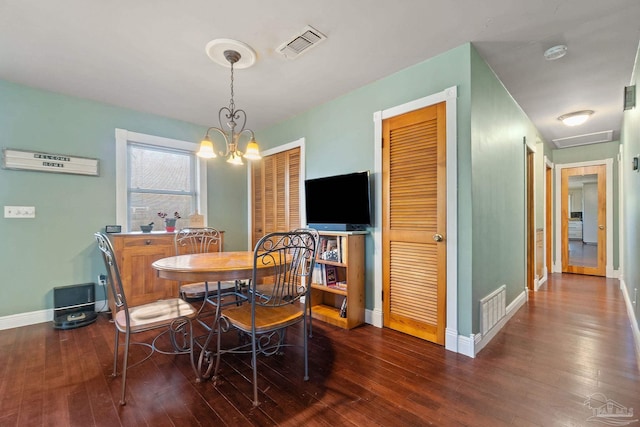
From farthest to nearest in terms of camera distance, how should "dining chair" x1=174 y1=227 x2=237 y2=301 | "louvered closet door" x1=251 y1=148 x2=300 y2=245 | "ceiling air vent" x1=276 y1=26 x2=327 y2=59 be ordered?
1. "louvered closet door" x1=251 y1=148 x2=300 y2=245
2. "dining chair" x1=174 y1=227 x2=237 y2=301
3. "ceiling air vent" x1=276 y1=26 x2=327 y2=59

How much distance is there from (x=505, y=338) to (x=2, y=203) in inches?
203

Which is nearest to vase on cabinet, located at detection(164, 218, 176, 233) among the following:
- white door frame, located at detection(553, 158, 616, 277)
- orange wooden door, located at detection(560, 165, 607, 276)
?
white door frame, located at detection(553, 158, 616, 277)

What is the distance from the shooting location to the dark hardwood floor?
5.07ft

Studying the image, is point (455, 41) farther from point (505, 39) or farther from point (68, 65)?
point (68, 65)

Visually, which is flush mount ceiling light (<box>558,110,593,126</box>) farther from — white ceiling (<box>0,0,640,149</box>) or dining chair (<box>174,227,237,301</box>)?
dining chair (<box>174,227,237,301</box>)

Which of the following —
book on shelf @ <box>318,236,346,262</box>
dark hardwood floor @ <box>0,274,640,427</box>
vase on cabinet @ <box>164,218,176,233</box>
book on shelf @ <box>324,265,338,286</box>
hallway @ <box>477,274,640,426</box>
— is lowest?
hallway @ <box>477,274,640,426</box>

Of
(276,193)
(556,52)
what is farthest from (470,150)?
(276,193)

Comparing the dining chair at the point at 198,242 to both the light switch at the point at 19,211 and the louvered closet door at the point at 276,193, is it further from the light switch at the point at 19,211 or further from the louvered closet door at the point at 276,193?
the light switch at the point at 19,211

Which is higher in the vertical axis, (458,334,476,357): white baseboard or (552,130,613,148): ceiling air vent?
(552,130,613,148): ceiling air vent

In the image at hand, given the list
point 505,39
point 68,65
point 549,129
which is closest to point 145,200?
point 68,65

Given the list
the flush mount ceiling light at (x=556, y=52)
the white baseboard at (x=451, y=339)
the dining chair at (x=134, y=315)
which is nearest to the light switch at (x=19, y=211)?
the dining chair at (x=134, y=315)

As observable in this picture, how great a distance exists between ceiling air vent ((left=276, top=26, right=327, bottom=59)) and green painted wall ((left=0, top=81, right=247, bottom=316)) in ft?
8.09

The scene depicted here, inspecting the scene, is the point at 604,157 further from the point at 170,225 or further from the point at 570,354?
the point at 170,225

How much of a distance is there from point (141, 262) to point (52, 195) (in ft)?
3.97
